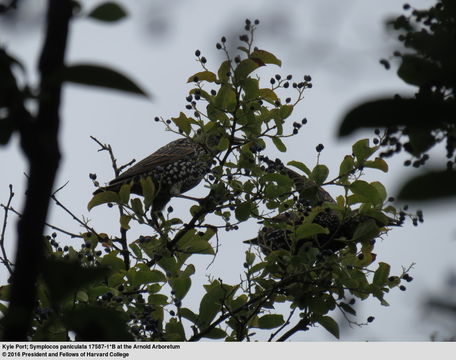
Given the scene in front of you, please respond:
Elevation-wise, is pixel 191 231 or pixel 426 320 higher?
pixel 191 231

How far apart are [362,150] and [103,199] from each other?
4.65 ft

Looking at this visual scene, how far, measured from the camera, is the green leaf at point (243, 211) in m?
3.96

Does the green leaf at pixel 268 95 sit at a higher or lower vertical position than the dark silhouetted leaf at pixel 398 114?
higher

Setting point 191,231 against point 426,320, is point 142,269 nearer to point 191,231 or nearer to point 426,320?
point 191,231

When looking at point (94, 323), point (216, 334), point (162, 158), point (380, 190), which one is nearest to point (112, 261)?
point (216, 334)

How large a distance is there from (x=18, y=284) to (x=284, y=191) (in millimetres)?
3303

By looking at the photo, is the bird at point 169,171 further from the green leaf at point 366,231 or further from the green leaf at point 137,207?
the green leaf at point 366,231

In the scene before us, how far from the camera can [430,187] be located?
671 mm

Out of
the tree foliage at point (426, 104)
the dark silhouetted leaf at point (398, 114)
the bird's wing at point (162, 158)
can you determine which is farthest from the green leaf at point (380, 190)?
the dark silhouetted leaf at point (398, 114)

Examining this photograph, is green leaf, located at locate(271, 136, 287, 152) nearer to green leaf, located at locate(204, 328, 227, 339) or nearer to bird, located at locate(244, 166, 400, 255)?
bird, located at locate(244, 166, 400, 255)

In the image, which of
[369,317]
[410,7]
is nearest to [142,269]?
[369,317]

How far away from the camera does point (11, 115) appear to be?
76 cm

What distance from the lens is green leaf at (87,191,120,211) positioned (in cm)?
411

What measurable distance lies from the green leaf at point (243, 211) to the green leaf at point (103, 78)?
3.22m
